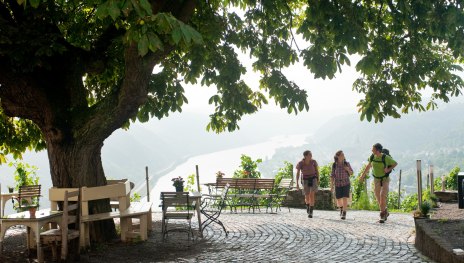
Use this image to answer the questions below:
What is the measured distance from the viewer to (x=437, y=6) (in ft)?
30.5

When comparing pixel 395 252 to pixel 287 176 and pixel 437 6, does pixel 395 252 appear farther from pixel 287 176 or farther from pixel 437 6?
pixel 287 176

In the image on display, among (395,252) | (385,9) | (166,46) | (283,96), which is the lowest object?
(395,252)

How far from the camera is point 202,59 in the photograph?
12.9 metres

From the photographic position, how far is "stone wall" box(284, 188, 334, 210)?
17.7m

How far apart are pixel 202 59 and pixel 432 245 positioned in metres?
6.58

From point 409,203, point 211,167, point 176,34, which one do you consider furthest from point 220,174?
point 211,167

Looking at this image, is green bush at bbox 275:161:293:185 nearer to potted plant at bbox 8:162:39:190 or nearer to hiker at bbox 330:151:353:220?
hiker at bbox 330:151:353:220

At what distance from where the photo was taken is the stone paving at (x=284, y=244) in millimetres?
9117

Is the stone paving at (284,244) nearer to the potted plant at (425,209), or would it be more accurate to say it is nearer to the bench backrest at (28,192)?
the potted plant at (425,209)

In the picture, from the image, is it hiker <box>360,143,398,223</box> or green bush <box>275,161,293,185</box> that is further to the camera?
green bush <box>275,161,293,185</box>

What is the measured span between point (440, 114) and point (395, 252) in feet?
388

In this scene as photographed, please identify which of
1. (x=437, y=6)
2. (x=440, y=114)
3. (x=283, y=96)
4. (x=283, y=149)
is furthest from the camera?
(x=440, y=114)

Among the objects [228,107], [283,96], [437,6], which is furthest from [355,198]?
[437,6]

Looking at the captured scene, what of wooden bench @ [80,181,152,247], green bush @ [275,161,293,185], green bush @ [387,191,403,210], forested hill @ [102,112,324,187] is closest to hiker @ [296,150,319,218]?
wooden bench @ [80,181,152,247]
